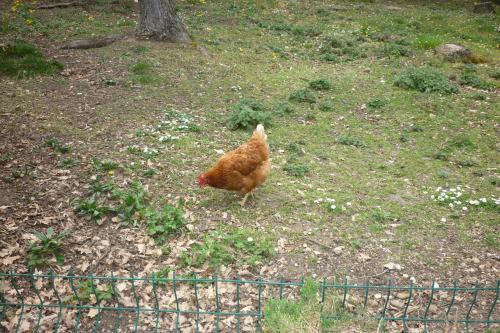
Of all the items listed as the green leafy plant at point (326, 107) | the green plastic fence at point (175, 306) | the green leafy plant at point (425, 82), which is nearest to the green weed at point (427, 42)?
the green leafy plant at point (425, 82)

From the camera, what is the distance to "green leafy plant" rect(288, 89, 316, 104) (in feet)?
30.7

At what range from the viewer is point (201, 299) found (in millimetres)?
4605

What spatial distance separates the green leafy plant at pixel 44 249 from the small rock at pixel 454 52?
1103 cm

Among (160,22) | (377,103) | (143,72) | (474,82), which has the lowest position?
(377,103)

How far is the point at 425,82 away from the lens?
988 centimetres

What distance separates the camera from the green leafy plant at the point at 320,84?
9.99 meters

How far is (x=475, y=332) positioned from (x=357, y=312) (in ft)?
3.98

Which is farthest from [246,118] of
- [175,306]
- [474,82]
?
[474,82]

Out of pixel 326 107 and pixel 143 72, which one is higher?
pixel 143 72

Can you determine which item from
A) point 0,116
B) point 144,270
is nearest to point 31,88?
point 0,116

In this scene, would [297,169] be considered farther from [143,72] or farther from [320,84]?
[143,72]

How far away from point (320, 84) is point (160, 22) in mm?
4782

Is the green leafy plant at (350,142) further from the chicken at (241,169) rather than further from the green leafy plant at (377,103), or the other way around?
the chicken at (241,169)

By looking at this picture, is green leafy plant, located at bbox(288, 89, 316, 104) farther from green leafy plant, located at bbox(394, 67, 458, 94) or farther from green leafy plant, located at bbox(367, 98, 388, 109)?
green leafy plant, located at bbox(394, 67, 458, 94)
